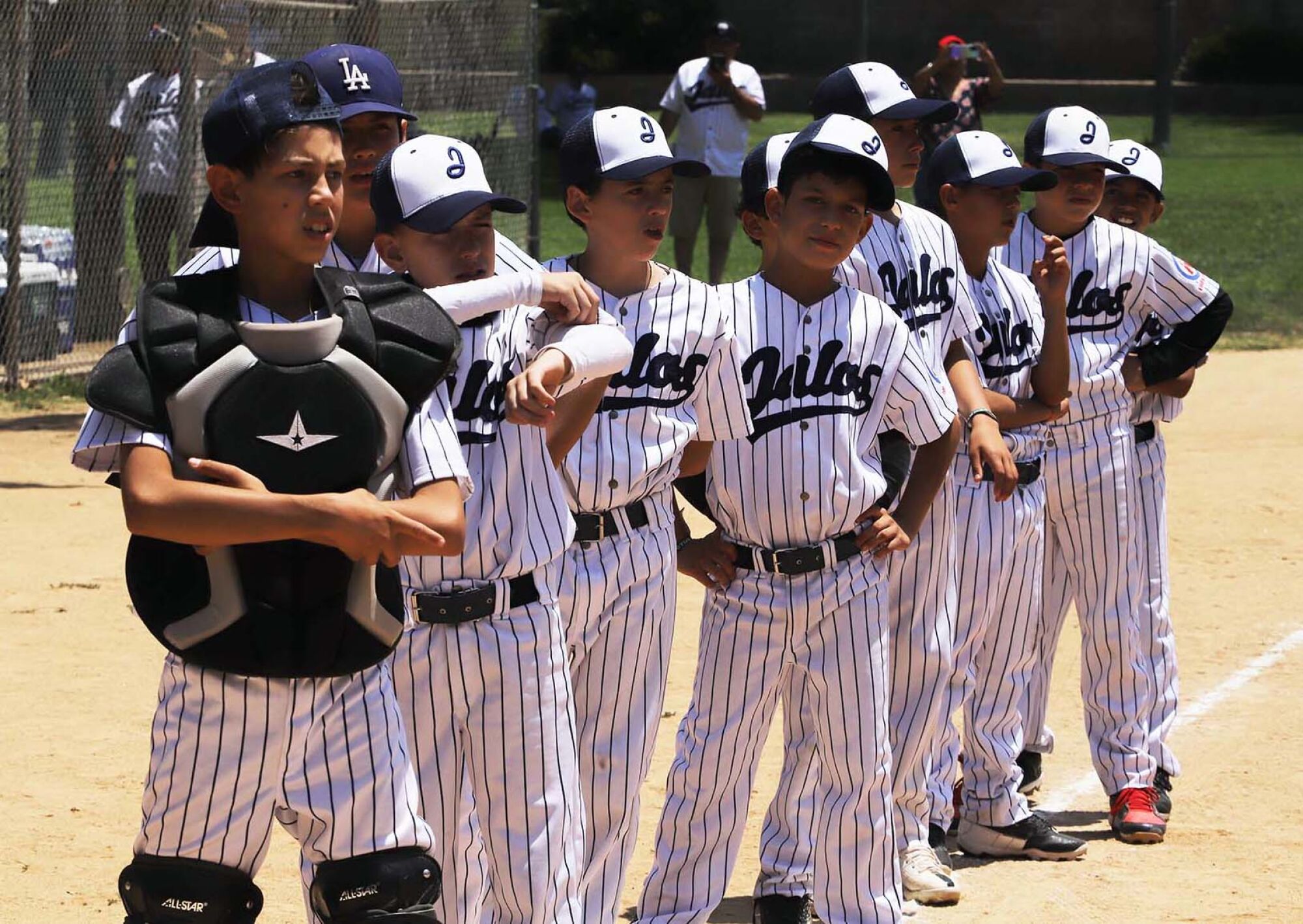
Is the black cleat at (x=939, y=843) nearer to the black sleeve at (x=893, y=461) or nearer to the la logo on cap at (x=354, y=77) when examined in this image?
the black sleeve at (x=893, y=461)

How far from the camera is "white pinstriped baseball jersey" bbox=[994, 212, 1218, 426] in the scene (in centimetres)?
548

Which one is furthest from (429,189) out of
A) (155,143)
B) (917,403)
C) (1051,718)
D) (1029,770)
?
(155,143)

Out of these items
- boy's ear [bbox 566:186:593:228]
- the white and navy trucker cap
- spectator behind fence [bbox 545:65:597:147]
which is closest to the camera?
the white and navy trucker cap

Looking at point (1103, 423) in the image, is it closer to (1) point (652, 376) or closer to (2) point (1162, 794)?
(2) point (1162, 794)

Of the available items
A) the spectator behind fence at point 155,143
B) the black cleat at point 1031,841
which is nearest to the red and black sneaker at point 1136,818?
the black cleat at point 1031,841

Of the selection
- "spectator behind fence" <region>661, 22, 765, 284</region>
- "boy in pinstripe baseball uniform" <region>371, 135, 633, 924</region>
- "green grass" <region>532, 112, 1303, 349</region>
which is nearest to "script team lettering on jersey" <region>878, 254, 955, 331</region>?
"boy in pinstripe baseball uniform" <region>371, 135, 633, 924</region>

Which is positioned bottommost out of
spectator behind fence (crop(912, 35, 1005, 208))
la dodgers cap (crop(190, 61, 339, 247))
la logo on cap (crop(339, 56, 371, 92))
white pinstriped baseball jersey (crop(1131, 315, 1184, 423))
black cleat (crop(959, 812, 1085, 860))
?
black cleat (crop(959, 812, 1085, 860))

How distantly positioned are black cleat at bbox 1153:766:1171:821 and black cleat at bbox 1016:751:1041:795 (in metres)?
0.39

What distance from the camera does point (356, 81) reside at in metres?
4.17

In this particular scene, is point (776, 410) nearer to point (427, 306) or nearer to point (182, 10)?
point (427, 306)

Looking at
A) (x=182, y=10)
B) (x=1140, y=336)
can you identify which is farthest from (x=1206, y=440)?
(x=182, y=10)

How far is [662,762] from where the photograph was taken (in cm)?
599

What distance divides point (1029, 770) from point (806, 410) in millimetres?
2038

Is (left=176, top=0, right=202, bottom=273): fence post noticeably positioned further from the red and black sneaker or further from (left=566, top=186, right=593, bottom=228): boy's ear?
(left=566, top=186, right=593, bottom=228): boy's ear
